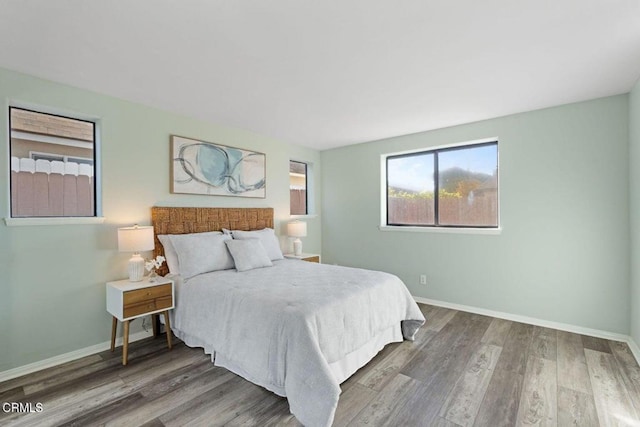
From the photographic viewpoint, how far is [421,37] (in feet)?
6.22

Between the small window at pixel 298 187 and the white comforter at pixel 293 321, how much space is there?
2046 mm

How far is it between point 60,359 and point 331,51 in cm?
333

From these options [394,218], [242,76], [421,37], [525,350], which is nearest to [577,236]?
[525,350]

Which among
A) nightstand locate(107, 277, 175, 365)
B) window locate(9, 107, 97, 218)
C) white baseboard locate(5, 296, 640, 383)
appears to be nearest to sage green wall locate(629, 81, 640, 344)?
white baseboard locate(5, 296, 640, 383)

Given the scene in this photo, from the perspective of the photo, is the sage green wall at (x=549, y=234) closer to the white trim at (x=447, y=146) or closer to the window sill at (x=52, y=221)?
the white trim at (x=447, y=146)

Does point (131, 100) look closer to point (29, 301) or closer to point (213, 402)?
point (29, 301)

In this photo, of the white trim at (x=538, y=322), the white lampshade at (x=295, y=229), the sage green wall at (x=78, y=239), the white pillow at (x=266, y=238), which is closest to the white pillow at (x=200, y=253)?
the white pillow at (x=266, y=238)

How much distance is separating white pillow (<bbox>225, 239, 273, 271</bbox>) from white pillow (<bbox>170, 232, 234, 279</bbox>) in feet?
0.34

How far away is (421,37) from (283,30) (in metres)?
0.88

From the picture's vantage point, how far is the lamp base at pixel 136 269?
2691 mm

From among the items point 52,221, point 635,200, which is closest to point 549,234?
point 635,200

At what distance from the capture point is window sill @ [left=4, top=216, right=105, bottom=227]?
2.31m

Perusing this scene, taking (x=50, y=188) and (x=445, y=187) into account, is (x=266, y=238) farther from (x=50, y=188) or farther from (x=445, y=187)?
(x=445, y=187)

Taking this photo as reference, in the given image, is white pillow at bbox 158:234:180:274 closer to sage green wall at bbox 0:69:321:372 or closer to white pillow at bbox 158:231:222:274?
white pillow at bbox 158:231:222:274
